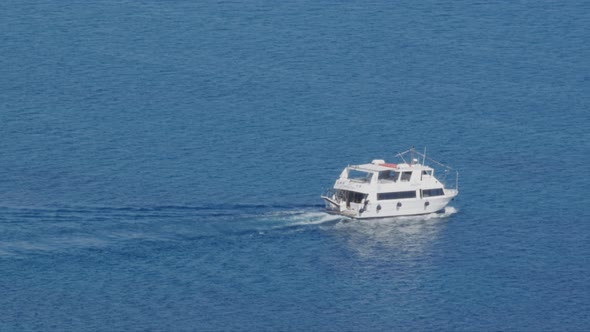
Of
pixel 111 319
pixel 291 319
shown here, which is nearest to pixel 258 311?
pixel 291 319

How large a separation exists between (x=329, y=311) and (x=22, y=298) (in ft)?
113

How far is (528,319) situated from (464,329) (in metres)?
8.14

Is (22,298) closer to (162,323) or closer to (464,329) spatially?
(162,323)

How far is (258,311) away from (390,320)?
48.4ft

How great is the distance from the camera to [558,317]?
19938 cm

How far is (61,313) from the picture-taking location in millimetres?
195875

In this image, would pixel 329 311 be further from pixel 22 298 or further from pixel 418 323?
pixel 22 298

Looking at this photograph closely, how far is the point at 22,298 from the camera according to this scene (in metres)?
199

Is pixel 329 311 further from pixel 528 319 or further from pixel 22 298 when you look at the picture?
pixel 22 298

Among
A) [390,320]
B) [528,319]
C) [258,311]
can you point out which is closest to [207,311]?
[258,311]

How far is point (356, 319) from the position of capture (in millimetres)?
197500

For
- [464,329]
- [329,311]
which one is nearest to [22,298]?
[329,311]

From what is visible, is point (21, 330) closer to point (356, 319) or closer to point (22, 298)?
point (22, 298)

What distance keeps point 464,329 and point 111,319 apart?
1529 inches
